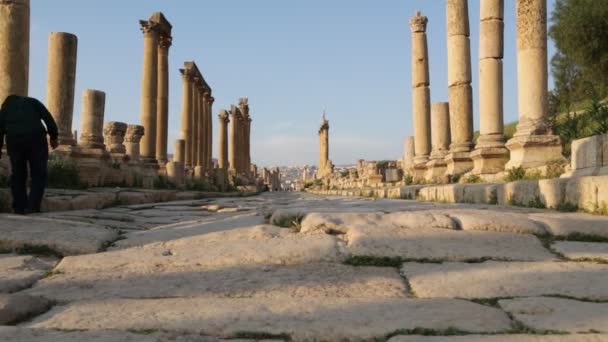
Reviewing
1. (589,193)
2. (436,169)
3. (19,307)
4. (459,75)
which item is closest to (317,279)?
(19,307)

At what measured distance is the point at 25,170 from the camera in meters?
7.60

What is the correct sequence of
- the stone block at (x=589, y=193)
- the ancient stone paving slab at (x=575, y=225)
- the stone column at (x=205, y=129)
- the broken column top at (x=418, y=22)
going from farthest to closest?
the stone column at (x=205, y=129) → the broken column top at (x=418, y=22) → the stone block at (x=589, y=193) → the ancient stone paving slab at (x=575, y=225)

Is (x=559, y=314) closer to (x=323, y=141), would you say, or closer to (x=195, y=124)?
(x=195, y=124)

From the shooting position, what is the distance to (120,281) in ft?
11.6

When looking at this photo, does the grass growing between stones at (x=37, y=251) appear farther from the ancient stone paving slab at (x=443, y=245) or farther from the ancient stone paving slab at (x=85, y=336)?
the ancient stone paving slab at (x=443, y=245)

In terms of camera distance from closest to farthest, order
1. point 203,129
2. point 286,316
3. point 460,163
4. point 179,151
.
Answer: point 286,316, point 460,163, point 179,151, point 203,129

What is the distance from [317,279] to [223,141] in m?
37.0

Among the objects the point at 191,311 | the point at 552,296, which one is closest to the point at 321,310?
the point at 191,311

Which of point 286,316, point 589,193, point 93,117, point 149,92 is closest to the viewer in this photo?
point 286,316

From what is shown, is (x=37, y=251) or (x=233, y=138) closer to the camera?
(x=37, y=251)

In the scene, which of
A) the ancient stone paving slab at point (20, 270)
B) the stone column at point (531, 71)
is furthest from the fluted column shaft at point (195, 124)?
the ancient stone paving slab at point (20, 270)

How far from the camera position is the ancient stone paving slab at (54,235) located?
4630 millimetres

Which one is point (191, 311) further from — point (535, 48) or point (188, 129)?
point (188, 129)

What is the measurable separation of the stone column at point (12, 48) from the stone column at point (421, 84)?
45.9ft
